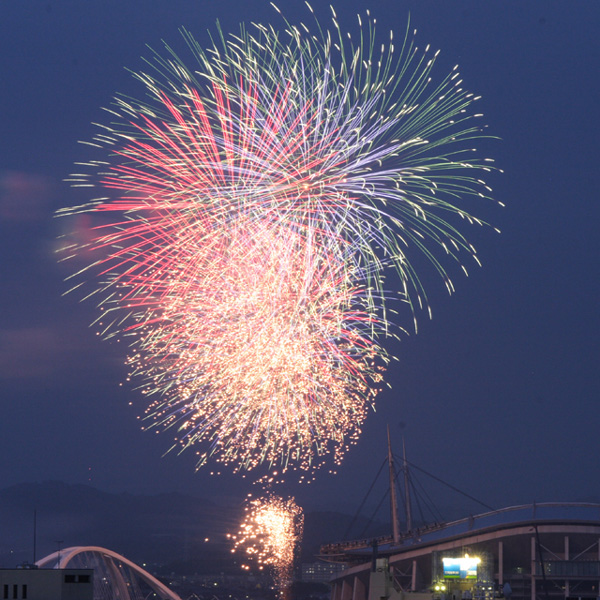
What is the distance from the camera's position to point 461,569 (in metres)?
82.6

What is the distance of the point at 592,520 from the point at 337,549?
4105 centimetres

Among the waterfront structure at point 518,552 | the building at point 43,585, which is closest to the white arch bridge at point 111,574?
the waterfront structure at point 518,552

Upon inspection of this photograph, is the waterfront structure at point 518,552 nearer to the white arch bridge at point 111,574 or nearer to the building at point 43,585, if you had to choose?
the white arch bridge at point 111,574

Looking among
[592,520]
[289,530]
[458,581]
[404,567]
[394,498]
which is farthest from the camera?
[394,498]

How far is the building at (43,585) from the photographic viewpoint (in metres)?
62.8

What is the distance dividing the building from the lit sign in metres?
34.5

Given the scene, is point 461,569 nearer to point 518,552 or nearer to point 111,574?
point 518,552

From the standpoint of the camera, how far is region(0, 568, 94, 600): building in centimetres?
6275

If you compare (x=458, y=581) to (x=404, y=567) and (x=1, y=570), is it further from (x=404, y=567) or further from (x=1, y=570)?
(x=404, y=567)

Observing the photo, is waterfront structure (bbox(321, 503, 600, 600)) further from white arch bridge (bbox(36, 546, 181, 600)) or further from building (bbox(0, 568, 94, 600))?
building (bbox(0, 568, 94, 600))

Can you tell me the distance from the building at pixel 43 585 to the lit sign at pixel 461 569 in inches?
1359

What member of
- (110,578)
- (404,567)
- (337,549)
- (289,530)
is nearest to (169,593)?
(110,578)

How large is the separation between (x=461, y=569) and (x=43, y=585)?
38257mm

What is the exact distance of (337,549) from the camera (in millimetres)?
137500
